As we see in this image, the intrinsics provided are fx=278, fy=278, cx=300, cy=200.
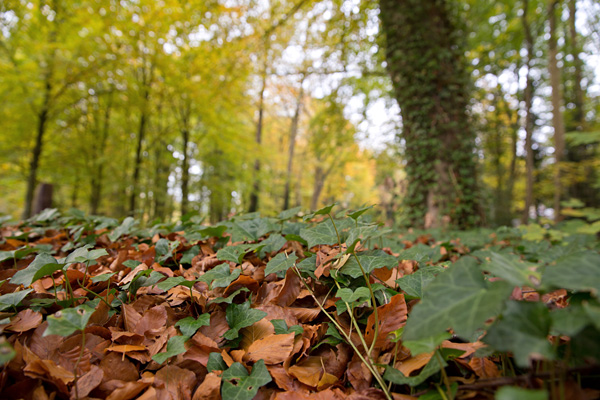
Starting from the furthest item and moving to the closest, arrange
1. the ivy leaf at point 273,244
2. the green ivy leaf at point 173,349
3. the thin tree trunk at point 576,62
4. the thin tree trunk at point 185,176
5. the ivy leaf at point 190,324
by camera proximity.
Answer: the thin tree trunk at point 576,62 < the thin tree trunk at point 185,176 < the ivy leaf at point 273,244 < the ivy leaf at point 190,324 < the green ivy leaf at point 173,349

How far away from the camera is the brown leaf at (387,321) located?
0.77 m

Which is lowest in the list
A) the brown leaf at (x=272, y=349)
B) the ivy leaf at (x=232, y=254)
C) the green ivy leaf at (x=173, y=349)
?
the brown leaf at (x=272, y=349)

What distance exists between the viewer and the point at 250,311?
2.91 ft

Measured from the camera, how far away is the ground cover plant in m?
0.45

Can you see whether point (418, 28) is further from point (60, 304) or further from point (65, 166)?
point (65, 166)

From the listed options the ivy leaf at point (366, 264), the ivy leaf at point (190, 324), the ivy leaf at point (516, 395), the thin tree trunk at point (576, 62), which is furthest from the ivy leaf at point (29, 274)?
the thin tree trunk at point (576, 62)

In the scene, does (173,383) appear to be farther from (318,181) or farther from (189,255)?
(318,181)

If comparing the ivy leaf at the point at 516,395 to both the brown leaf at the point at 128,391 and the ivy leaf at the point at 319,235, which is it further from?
the brown leaf at the point at 128,391

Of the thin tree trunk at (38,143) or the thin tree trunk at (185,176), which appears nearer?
the thin tree trunk at (38,143)

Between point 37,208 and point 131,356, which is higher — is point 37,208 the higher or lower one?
the higher one

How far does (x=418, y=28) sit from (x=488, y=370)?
18.2ft

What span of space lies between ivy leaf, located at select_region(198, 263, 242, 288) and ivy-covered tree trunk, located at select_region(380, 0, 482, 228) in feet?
14.0

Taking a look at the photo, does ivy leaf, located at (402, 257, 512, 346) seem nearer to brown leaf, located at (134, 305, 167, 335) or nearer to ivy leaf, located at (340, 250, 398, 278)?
ivy leaf, located at (340, 250, 398, 278)

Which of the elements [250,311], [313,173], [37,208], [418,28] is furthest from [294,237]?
[313,173]
